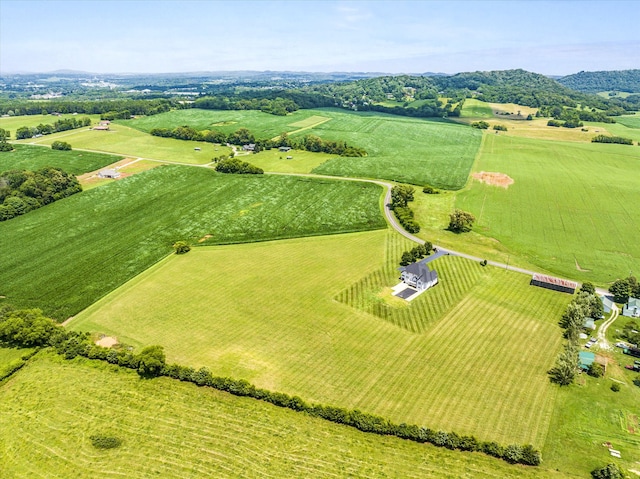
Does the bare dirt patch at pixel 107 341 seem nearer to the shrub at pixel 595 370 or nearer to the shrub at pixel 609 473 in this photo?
the shrub at pixel 609 473

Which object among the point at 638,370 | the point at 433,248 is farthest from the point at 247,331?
the point at 638,370

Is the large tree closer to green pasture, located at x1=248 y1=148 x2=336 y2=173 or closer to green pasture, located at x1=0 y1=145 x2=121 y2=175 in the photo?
green pasture, located at x1=248 y1=148 x2=336 y2=173

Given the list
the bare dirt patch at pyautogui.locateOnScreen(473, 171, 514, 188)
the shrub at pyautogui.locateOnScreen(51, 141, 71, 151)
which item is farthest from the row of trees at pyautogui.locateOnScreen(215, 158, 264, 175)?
the bare dirt patch at pyautogui.locateOnScreen(473, 171, 514, 188)

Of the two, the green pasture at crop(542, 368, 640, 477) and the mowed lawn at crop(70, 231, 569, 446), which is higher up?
the mowed lawn at crop(70, 231, 569, 446)

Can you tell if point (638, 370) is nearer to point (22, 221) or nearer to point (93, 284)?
point (93, 284)

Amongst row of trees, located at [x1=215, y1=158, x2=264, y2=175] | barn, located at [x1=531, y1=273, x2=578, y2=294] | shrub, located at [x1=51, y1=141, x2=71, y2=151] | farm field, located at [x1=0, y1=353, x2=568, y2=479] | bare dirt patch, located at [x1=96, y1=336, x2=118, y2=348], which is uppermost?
shrub, located at [x1=51, y1=141, x2=71, y2=151]

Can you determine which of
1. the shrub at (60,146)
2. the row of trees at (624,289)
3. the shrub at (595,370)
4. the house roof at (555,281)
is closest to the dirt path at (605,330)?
the row of trees at (624,289)
